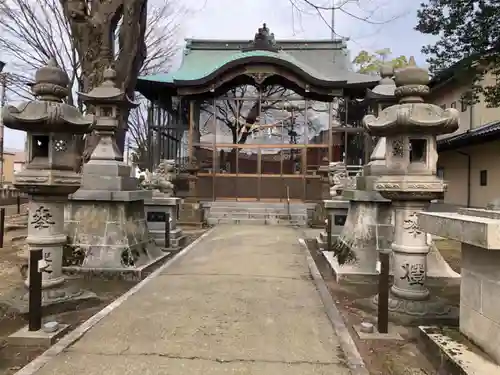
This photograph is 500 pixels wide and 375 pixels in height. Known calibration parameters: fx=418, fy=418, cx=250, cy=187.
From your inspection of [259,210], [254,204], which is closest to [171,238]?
[259,210]

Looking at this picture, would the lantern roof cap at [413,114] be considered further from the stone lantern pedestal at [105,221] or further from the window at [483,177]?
the window at [483,177]

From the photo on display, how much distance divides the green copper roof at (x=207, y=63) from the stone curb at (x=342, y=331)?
13.9 metres

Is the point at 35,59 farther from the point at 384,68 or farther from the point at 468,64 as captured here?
the point at 468,64

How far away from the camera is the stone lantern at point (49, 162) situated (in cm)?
548

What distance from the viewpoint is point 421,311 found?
5395mm

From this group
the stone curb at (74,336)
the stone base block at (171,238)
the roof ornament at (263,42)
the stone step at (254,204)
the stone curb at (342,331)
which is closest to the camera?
the stone curb at (74,336)

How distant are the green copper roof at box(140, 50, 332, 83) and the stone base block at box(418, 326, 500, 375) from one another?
1691 cm

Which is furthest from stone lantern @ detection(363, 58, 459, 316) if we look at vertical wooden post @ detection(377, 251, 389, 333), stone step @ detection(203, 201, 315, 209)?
stone step @ detection(203, 201, 315, 209)

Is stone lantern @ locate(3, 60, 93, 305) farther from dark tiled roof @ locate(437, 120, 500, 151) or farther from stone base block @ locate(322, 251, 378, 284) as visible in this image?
dark tiled roof @ locate(437, 120, 500, 151)

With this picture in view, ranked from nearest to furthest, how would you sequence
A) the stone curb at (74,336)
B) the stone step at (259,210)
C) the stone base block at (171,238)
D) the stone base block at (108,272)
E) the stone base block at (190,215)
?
the stone curb at (74,336) < the stone base block at (108,272) < the stone base block at (171,238) < the stone base block at (190,215) < the stone step at (259,210)

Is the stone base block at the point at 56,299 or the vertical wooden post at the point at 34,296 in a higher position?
the vertical wooden post at the point at 34,296

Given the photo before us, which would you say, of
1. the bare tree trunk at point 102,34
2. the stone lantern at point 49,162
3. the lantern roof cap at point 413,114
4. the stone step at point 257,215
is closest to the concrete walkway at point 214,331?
the stone lantern at point 49,162

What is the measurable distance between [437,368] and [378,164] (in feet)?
15.3

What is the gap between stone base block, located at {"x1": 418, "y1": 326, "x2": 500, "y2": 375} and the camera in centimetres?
313
